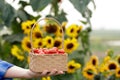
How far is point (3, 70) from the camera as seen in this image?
140 centimetres

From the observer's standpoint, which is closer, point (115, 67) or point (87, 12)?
point (87, 12)

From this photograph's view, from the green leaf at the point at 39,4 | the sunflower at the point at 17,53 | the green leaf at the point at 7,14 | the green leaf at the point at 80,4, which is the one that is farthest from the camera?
the sunflower at the point at 17,53

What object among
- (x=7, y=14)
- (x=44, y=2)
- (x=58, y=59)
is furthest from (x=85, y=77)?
(x=58, y=59)

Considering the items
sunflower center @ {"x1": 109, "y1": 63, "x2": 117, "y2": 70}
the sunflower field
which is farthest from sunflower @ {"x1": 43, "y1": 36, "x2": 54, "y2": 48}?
sunflower center @ {"x1": 109, "y1": 63, "x2": 117, "y2": 70}

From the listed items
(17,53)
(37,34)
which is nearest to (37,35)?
(37,34)

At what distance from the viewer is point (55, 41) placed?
195 cm

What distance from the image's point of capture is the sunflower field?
1.96m

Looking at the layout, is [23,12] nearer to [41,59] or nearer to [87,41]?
[87,41]

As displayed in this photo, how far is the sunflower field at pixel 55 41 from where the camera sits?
1.96 meters

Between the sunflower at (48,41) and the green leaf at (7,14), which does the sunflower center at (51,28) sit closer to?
the sunflower at (48,41)

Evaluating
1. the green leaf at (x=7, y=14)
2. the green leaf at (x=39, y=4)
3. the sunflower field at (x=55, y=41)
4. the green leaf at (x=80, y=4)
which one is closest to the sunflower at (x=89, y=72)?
the sunflower field at (x=55, y=41)

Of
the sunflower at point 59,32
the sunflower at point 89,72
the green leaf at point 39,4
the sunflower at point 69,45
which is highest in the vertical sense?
the sunflower at point 59,32

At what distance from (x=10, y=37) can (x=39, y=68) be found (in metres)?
0.81

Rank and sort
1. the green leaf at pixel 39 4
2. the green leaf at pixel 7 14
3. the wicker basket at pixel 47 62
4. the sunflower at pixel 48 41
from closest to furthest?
1. the wicker basket at pixel 47 62
2. the green leaf at pixel 39 4
3. the green leaf at pixel 7 14
4. the sunflower at pixel 48 41
